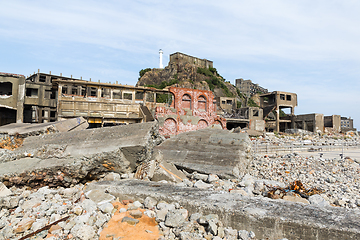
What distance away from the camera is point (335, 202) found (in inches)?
182

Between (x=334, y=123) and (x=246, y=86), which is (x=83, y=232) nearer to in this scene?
(x=334, y=123)

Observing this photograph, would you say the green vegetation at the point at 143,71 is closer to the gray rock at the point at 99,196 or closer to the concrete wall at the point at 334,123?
the concrete wall at the point at 334,123

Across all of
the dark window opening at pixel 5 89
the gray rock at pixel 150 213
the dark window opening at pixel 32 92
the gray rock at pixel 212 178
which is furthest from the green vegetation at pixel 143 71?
the gray rock at pixel 150 213

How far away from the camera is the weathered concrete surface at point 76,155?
4703 millimetres

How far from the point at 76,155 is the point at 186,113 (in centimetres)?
1234

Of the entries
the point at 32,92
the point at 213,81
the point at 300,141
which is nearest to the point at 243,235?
the point at 300,141

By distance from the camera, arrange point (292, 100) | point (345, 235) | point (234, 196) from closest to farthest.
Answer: point (345, 235), point (234, 196), point (292, 100)

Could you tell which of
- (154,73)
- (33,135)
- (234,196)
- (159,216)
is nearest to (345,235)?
(234,196)

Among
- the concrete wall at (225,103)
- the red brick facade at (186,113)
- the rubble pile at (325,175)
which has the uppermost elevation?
the concrete wall at (225,103)

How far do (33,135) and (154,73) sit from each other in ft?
164

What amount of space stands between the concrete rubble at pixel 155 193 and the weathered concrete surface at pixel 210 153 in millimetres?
32

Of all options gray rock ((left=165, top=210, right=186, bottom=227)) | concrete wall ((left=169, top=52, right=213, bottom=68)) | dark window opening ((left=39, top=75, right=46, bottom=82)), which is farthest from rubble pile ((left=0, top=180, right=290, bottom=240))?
concrete wall ((left=169, top=52, right=213, bottom=68))

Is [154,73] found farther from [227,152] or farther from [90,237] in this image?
[90,237]

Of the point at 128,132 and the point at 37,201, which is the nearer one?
the point at 37,201
